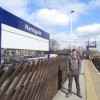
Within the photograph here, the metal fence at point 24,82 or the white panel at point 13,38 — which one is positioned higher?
the white panel at point 13,38

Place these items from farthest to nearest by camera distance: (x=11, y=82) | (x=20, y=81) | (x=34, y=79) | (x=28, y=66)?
(x=34, y=79) → (x=28, y=66) → (x=20, y=81) → (x=11, y=82)

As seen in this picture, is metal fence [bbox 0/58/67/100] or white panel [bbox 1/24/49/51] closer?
metal fence [bbox 0/58/67/100]

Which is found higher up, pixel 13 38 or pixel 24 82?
pixel 13 38

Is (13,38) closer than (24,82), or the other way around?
(24,82)

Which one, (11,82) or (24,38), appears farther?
(24,38)

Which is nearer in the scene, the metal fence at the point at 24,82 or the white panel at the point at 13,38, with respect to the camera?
the metal fence at the point at 24,82

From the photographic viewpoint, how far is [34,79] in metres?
6.82

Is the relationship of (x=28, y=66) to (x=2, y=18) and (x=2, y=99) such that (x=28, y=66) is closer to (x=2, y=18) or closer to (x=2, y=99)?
(x=2, y=99)

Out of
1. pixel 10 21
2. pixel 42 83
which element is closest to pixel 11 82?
pixel 42 83

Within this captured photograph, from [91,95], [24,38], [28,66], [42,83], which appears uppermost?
[24,38]

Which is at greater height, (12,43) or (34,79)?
(12,43)

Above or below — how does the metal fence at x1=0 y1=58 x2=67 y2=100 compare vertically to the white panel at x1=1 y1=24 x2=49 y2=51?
below

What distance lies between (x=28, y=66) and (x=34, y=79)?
938 millimetres

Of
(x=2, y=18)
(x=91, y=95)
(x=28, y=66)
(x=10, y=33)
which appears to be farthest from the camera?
(x=91, y=95)
